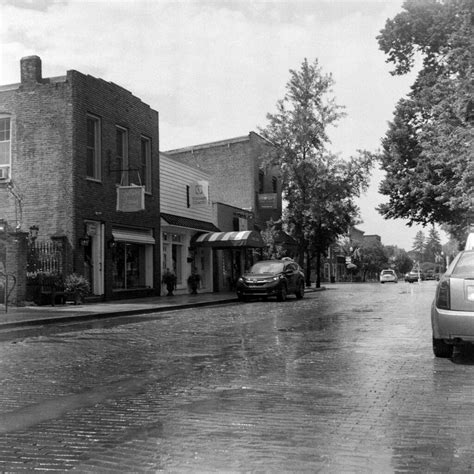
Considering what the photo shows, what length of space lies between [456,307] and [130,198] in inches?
631

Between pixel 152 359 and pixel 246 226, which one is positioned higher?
pixel 246 226

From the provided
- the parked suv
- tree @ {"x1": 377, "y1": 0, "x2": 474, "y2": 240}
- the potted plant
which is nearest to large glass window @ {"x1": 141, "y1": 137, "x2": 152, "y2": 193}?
the parked suv

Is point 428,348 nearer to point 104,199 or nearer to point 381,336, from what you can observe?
point 381,336

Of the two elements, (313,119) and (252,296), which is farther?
(313,119)

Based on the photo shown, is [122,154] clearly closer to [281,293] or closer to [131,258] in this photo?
[131,258]

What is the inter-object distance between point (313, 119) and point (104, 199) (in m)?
19.7

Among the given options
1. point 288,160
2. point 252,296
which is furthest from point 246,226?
point 252,296

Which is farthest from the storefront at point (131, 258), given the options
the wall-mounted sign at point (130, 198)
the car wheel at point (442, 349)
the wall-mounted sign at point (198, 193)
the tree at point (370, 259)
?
the tree at point (370, 259)

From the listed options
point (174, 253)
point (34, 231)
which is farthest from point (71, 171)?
point (174, 253)

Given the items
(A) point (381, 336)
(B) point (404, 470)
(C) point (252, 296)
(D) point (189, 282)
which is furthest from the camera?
(D) point (189, 282)

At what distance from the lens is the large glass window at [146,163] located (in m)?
25.2

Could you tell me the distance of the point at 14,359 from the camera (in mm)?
8609

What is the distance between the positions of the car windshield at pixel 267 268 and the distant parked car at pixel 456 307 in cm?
1575

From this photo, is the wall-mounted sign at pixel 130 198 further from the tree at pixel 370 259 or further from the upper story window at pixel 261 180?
the tree at pixel 370 259
